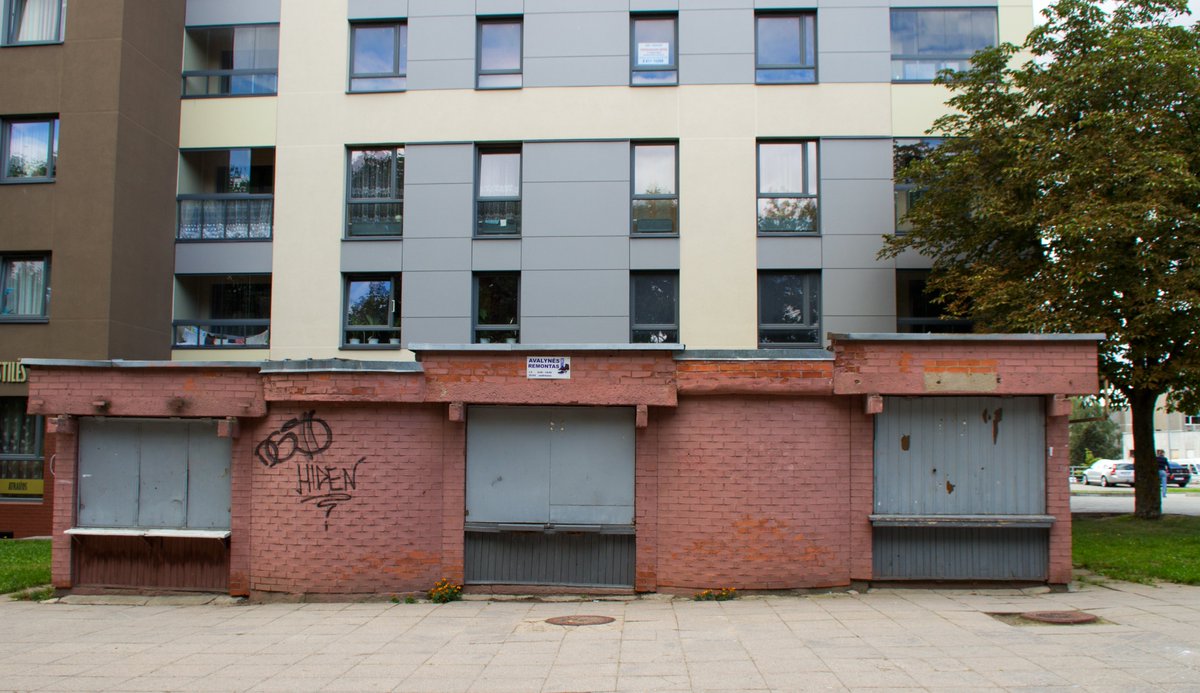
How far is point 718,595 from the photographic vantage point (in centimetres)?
993

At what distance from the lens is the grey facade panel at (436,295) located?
18.7m

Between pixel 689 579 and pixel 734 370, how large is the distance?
2.49 metres

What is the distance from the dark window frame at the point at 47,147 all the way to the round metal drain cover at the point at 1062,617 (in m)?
18.9

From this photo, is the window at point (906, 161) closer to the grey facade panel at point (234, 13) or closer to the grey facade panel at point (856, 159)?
the grey facade panel at point (856, 159)

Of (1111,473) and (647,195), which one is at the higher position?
(647,195)

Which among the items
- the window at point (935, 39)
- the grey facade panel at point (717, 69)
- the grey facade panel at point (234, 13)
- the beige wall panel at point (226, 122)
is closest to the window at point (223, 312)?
the beige wall panel at point (226, 122)

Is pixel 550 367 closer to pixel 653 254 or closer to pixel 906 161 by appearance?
pixel 653 254

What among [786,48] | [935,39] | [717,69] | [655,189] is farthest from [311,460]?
[935,39]

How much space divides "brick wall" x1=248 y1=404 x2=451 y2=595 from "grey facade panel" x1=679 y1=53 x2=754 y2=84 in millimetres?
11409

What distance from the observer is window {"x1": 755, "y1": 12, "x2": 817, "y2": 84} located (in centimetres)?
1875

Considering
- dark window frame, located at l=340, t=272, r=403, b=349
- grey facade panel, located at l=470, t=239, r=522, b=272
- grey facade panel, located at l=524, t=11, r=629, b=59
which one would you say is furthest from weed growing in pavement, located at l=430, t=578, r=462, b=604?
grey facade panel, located at l=524, t=11, r=629, b=59

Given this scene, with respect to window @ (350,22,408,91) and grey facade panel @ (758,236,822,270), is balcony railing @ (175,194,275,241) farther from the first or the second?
grey facade panel @ (758,236,822,270)

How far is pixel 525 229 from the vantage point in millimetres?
18719

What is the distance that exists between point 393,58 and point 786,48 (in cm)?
882
